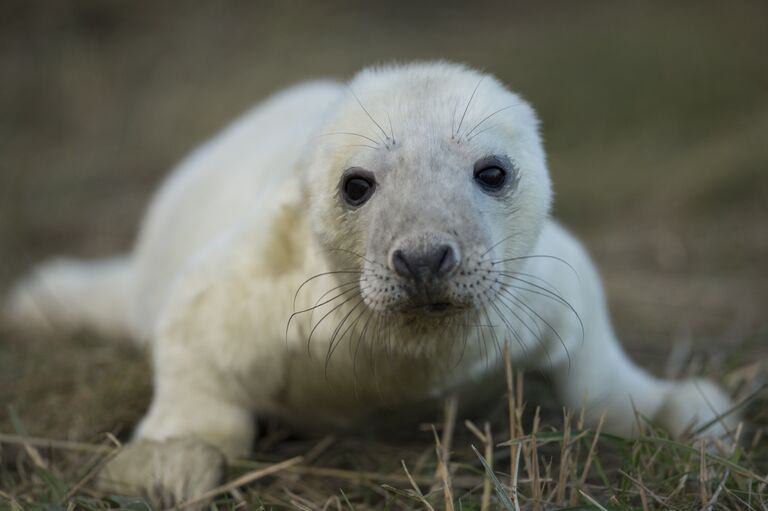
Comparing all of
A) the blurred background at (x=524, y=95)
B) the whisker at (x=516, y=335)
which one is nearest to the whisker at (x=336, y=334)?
the whisker at (x=516, y=335)

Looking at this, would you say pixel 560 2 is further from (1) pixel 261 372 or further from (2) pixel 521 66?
(1) pixel 261 372

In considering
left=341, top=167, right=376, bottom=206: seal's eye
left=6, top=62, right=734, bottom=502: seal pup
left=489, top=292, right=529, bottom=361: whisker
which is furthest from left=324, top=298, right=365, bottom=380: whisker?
left=489, top=292, right=529, bottom=361: whisker

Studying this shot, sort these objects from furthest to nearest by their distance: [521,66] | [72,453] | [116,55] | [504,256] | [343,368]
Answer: [116,55] < [521,66] < [72,453] < [343,368] < [504,256]

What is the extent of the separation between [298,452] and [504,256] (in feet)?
3.55

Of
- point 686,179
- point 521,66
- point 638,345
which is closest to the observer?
point 638,345

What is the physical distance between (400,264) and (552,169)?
16.1ft

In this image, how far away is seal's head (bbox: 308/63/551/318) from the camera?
2.38 m

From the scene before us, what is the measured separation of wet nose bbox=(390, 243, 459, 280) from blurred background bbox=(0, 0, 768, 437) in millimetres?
2054

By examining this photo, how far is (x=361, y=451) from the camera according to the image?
3.21 m

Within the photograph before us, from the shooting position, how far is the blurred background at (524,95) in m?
5.43

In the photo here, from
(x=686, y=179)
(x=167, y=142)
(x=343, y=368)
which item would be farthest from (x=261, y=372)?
(x=167, y=142)

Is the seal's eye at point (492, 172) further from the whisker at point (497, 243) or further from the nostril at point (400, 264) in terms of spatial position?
the nostril at point (400, 264)

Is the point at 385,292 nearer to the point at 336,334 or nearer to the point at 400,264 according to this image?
the point at 400,264

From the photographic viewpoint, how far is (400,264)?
235 cm
